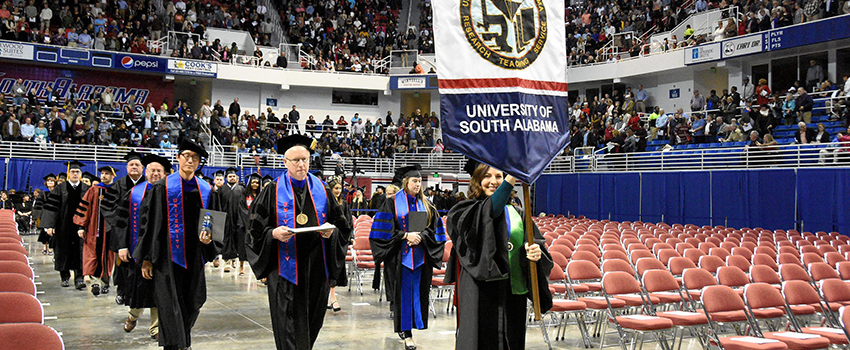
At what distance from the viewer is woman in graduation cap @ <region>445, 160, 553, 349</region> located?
4.12m

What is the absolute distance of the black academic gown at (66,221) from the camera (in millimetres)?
10648

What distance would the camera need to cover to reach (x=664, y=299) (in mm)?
7328

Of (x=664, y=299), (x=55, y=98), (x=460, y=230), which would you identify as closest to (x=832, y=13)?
(x=664, y=299)

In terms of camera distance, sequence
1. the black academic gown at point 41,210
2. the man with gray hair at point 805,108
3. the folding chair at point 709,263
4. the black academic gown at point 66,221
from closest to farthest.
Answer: the folding chair at point 709,263 < the black academic gown at point 66,221 < the black academic gown at point 41,210 < the man with gray hair at point 805,108

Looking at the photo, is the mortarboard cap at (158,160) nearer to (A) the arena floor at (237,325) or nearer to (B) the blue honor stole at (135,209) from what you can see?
(B) the blue honor stole at (135,209)

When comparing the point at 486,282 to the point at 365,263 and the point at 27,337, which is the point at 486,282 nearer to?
the point at 27,337

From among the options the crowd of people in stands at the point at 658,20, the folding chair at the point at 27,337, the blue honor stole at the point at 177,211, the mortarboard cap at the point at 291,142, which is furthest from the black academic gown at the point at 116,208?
the crowd of people in stands at the point at 658,20

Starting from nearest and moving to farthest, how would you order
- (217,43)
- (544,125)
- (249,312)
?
1. (544,125)
2. (249,312)
3. (217,43)

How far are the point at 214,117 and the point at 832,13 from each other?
21.9 meters

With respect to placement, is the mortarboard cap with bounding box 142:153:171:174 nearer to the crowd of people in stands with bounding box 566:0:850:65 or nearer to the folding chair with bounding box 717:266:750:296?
the folding chair with bounding box 717:266:750:296

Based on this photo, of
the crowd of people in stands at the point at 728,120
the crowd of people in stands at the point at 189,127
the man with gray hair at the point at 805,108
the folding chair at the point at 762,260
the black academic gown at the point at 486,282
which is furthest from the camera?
the crowd of people in stands at the point at 189,127

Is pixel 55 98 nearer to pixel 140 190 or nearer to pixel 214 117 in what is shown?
pixel 214 117

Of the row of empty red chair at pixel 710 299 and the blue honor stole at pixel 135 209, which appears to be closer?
the row of empty red chair at pixel 710 299

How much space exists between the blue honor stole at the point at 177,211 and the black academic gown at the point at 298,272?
3.41ft
